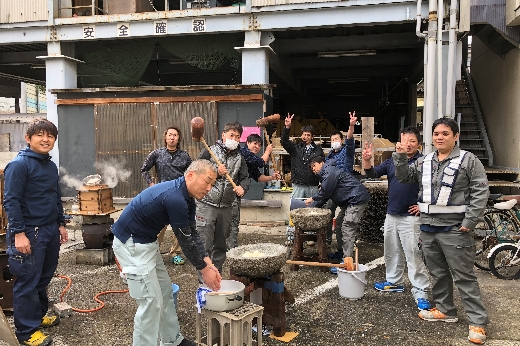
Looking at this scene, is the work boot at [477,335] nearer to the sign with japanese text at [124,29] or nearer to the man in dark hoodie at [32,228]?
the man in dark hoodie at [32,228]

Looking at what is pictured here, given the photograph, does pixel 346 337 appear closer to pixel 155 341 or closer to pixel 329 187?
pixel 155 341

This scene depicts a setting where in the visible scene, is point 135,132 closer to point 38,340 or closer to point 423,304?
point 38,340

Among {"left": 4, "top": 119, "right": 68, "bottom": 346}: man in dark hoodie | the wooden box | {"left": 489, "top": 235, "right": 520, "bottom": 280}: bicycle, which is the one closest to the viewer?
{"left": 4, "top": 119, "right": 68, "bottom": 346}: man in dark hoodie

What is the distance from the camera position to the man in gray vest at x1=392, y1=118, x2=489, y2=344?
3984 millimetres

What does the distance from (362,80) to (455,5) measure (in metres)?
9.95

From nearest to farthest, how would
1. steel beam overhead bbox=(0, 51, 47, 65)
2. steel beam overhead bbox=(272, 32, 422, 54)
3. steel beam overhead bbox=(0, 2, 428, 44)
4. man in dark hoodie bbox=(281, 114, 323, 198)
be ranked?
1. man in dark hoodie bbox=(281, 114, 323, 198)
2. steel beam overhead bbox=(0, 2, 428, 44)
3. steel beam overhead bbox=(272, 32, 422, 54)
4. steel beam overhead bbox=(0, 51, 47, 65)

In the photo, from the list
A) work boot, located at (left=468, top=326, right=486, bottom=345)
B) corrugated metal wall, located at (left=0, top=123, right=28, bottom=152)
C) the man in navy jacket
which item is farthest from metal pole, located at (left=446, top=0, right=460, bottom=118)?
corrugated metal wall, located at (left=0, top=123, right=28, bottom=152)

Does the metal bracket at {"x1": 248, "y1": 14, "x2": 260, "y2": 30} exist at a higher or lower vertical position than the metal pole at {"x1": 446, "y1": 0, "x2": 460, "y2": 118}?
higher

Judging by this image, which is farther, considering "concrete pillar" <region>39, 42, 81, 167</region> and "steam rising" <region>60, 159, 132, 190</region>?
"concrete pillar" <region>39, 42, 81, 167</region>

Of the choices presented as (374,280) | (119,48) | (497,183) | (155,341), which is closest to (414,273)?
(374,280)

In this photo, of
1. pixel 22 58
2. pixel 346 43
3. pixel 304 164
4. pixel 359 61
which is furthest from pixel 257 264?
pixel 22 58

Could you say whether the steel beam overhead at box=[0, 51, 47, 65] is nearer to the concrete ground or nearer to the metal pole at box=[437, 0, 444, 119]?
the concrete ground

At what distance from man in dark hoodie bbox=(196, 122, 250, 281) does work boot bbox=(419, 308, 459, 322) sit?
8.10 ft

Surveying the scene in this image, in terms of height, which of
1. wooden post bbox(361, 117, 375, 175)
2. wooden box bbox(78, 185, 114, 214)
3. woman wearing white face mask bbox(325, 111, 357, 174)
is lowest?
wooden box bbox(78, 185, 114, 214)
